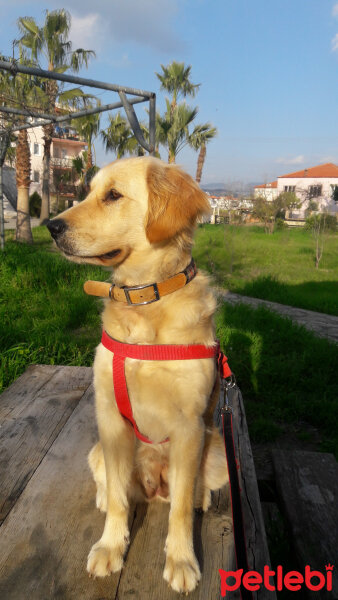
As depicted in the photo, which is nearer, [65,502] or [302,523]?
[65,502]

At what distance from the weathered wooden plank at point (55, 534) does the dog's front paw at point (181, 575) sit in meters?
0.17

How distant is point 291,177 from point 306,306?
57911 millimetres

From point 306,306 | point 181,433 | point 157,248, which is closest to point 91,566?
point 181,433

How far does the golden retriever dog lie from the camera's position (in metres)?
1.48

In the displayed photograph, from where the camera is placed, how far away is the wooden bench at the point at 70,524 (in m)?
1.25

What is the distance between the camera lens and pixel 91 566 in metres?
1.30

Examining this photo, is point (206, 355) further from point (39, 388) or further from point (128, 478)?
point (39, 388)

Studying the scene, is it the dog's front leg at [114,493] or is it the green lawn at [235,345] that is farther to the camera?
the green lawn at [235,345]

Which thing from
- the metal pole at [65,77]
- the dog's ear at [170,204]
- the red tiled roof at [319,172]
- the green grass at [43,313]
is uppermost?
the red tiled roof at [319,172]

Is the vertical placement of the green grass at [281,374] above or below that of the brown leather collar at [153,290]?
below

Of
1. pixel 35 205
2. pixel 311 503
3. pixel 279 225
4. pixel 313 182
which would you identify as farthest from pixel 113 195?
pixel 313 182

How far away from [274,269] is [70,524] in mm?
10686

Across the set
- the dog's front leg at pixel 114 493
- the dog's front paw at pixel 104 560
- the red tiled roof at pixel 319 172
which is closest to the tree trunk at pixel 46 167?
the dog's front leg at pixel 114 493

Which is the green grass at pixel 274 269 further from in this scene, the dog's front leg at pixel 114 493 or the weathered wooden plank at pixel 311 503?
the dog's front leg at pixel 114 493
